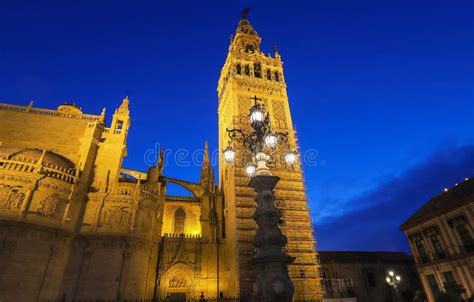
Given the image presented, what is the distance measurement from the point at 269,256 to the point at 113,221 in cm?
1629

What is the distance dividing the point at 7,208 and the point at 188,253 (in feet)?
44.1

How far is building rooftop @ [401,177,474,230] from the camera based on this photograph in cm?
2097

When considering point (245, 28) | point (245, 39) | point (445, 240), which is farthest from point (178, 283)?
point (245, 28)

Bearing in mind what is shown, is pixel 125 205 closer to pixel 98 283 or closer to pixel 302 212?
pixel 98 283

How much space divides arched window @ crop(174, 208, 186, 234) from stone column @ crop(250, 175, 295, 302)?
70.6 feet

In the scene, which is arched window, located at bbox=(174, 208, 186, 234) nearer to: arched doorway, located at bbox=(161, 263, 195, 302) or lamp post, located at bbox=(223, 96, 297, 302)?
arched doorway, located at bbox=(161, 263, 195, 302)

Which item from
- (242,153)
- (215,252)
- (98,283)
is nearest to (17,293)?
(98,283)

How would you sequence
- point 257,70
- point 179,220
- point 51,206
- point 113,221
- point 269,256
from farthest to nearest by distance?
point 257,70, point 179,220, point 113,221, point 51,206, point 269,256

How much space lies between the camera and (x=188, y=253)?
2383cm

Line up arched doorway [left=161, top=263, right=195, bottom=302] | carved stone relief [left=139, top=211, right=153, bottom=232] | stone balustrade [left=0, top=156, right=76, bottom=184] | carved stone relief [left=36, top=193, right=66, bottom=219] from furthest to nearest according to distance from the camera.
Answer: arched doorway [left=161, top=263, right=195, bottom=302] → carved stone relief [left=139, top=211, right=153, bottom=232] → stone balustrade [left=0, top=156, right=76, bottom=184] → carved stone relief [left=36, top=193, right=66, bottom=219]

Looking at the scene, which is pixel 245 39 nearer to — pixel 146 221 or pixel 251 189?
pixel 251 189

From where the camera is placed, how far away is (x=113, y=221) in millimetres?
20250

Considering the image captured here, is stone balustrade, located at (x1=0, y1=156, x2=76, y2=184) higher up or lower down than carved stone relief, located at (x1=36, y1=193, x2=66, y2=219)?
higher up

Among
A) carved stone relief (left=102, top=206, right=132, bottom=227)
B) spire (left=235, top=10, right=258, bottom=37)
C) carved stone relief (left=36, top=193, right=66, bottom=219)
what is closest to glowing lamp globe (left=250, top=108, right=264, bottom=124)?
carved stone relief (left=102, top=206, right=132, bottom=227)
